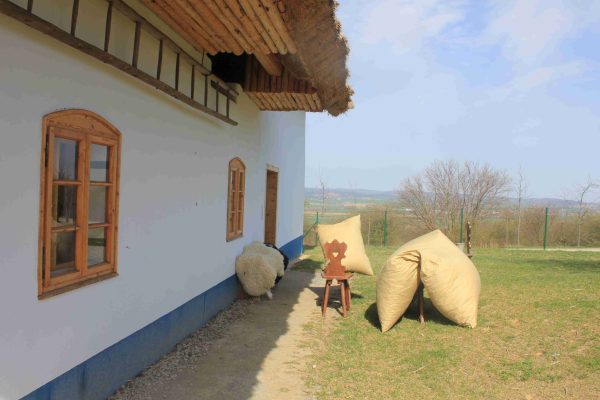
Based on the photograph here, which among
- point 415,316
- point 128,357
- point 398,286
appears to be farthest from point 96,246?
point 415,316

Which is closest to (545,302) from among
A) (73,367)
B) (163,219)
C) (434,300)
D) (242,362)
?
(434,300)

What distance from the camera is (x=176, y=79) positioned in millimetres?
4938

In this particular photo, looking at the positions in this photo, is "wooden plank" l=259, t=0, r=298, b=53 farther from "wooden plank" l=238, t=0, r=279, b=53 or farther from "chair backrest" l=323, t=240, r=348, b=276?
"chair backrest" l=323, t=240, r=348, b=276

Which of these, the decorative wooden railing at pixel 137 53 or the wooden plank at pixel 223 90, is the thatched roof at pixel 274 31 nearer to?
the decorative wooden railing at pixel 137 53

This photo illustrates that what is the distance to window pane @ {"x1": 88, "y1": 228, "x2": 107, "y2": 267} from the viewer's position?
3.67 m

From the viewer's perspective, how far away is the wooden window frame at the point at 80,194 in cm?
300

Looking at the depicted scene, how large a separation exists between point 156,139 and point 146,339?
1806 millimetres

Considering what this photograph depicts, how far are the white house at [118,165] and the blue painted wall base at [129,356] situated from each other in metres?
0.02

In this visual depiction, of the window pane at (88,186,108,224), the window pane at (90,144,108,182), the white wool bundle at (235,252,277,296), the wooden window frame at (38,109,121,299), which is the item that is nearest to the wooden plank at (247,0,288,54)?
the wooden window frame at (38,109,121,299)

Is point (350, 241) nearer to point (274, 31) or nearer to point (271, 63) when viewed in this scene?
point (271, 63)

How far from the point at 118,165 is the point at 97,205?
375mm

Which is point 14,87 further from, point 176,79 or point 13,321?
point 176,79

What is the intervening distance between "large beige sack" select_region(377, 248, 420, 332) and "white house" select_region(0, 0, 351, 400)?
220 cm

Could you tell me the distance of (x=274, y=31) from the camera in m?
4.30
